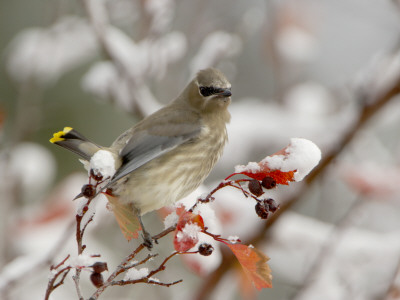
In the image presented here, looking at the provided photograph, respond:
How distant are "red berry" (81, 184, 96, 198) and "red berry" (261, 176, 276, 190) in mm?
472

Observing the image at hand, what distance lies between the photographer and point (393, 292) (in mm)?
2539

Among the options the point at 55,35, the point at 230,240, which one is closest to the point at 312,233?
the point at 230,240

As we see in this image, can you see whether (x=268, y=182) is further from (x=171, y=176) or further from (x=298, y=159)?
(x=171, y=176)

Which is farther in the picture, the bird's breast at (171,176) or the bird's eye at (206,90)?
the bird's eye at (206,90)

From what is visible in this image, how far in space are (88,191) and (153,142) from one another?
0.97 metres

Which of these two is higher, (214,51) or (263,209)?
(214,51)

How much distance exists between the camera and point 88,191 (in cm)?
159

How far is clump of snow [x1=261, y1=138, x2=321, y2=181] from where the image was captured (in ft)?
5.24

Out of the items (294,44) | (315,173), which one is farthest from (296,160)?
(294,44)

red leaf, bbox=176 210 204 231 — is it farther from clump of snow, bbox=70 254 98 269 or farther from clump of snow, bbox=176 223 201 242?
clump of snow, bbox=70 254 98 269

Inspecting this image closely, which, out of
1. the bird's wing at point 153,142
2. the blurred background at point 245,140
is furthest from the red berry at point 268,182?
the bird's wing at point 153,142

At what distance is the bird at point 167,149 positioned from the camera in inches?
90.0

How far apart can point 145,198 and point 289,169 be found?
3.11 feet

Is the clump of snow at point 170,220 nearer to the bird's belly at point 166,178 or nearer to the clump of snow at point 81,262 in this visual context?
the clump of snow at point 81,262
